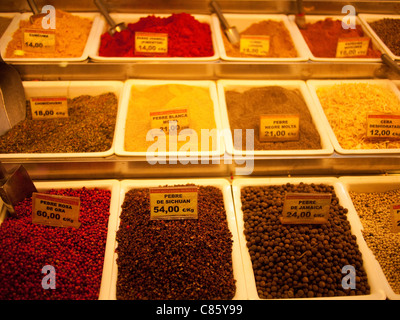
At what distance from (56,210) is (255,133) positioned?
94 cm

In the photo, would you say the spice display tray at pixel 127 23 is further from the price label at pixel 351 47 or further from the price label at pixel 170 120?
the price label at pixel 351 47

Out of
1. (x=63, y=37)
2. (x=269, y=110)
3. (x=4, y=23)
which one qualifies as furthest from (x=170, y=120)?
(x=4, y=23)

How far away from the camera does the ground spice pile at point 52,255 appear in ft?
4.06

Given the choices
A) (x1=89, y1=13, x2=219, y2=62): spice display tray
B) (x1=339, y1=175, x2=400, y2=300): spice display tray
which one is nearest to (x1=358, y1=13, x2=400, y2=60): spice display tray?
(x1=339, y1=175, x2=400, y2=300): spice display tray

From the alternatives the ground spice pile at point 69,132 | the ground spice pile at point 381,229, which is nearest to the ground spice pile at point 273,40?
the ground spice pile at point 69,132

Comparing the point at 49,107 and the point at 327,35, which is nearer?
the point at 49,107

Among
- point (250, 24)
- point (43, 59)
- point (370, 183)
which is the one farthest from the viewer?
point (250, 24)

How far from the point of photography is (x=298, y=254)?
4.49 feet

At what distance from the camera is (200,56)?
2031 millimetres

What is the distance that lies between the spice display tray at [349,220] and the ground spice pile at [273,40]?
787mm

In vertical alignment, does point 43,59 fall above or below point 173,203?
above

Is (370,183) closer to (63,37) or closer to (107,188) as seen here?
(107,188)

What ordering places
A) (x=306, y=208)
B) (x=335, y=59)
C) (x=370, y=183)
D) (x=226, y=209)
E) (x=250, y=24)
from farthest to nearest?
(x=250, y=24)
(x=335, y=59)
(x=370, y=183)
(x=226, y=209)
(x=306, y=208)
